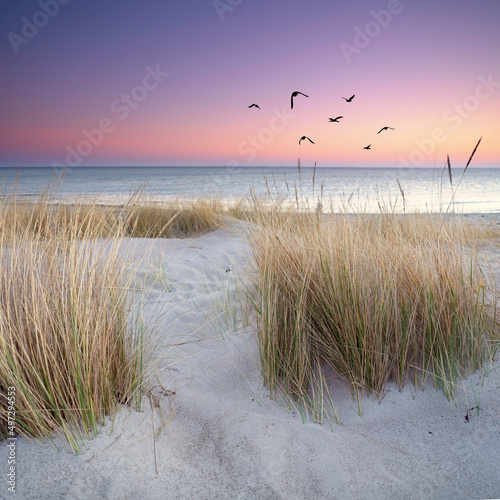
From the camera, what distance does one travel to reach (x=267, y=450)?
60.6 inches

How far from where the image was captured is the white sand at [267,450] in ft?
4.38

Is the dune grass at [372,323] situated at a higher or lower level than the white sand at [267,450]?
higher

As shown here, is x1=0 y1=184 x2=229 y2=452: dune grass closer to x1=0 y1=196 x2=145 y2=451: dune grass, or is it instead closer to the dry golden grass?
x1=0 y1=196 x2=145 y2=451: dune grass

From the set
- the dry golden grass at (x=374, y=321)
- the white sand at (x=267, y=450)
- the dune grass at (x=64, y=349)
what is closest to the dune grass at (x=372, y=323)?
the dry golden grass at (x=374, y=321)

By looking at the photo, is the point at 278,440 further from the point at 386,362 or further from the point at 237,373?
the point at 386,362

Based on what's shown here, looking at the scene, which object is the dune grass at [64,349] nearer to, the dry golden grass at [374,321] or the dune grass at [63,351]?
the dune grass at [63,351]

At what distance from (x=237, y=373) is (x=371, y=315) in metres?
0.75

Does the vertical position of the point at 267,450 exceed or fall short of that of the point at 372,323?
it falls short

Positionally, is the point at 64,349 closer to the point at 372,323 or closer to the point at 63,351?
the point at 63,351

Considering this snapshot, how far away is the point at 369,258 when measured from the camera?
212 centimetres

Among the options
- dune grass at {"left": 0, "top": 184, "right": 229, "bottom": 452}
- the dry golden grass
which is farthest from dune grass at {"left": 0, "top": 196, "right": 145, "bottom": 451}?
the dry golden grass

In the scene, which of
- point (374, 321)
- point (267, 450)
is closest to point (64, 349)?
point (267, 450)

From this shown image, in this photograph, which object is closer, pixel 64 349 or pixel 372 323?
pixel 64 349

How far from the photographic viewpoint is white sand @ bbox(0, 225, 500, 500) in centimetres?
134
